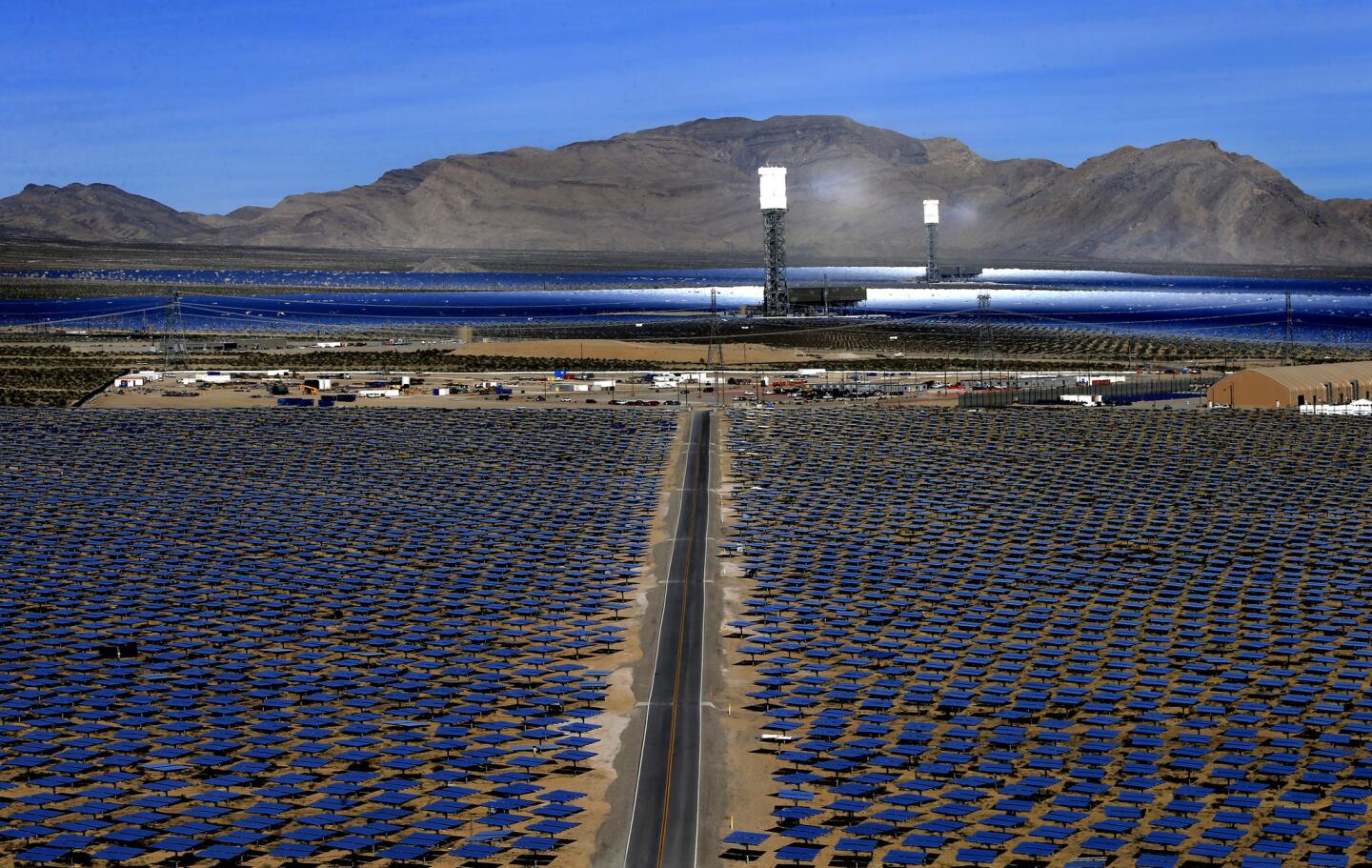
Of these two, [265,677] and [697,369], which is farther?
[697,369]

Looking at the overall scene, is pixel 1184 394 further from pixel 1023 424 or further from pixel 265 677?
pixel 265 677

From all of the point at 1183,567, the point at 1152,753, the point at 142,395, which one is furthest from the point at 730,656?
the point at 142,395

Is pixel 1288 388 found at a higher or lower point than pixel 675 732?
higher

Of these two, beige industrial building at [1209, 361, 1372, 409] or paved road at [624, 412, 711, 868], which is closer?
paved road at [624, 412, 711, 868]

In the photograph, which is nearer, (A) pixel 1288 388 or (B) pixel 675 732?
(B) pixel 675 732
